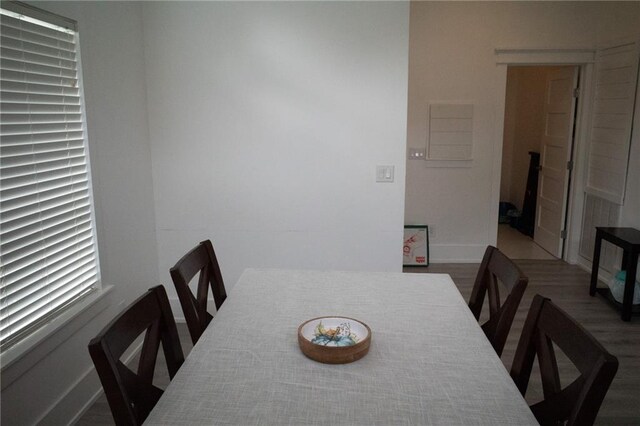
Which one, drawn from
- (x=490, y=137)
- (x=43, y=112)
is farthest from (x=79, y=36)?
(x=490, y=137)

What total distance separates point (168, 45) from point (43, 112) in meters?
1.31

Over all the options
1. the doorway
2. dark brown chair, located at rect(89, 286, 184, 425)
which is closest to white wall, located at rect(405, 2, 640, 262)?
the doorway

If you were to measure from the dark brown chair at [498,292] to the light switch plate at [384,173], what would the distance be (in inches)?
50.7

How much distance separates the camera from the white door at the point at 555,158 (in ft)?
17.3

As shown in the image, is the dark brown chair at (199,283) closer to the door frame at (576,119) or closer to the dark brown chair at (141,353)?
the dark brown chair at (141,353)

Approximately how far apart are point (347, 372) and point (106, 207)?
187 cm

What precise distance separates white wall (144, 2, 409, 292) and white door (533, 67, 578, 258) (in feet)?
8.89

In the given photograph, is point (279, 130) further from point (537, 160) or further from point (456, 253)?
point (537, 160)

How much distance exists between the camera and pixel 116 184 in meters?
2.99

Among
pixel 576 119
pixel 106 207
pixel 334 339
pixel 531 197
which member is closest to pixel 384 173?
pixel 106 207

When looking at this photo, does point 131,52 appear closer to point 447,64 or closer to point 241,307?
point 241,307

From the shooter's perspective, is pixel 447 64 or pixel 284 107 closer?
pixel 284 107

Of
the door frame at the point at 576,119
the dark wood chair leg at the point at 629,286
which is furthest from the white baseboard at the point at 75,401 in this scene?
the door frame at the point at 576,119

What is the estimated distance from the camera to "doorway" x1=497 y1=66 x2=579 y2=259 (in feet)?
17.6
